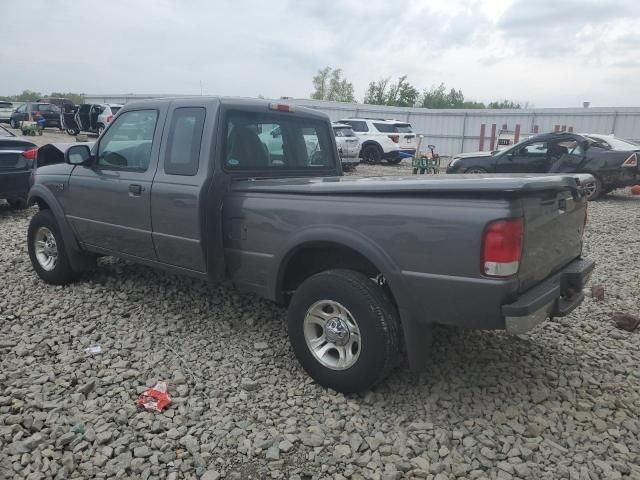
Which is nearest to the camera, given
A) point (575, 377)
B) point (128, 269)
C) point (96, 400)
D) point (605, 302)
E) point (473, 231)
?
point (473, 231)

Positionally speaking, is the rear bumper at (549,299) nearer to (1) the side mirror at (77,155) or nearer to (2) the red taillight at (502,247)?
(2) the red taillight at (502,247)

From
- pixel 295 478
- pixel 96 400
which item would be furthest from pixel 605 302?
pixel 96 400

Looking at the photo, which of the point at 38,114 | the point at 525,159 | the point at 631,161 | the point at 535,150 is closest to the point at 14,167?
the point at 525,159

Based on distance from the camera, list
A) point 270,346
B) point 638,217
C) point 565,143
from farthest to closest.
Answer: point 565,143 < point 638,217 < point 270,346

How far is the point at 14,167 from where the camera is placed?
773 centimetres

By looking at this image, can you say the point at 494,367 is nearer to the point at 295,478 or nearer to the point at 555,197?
the point at 555,197

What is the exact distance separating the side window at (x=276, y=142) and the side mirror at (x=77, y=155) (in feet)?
5.14

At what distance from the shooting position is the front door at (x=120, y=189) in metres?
4.05

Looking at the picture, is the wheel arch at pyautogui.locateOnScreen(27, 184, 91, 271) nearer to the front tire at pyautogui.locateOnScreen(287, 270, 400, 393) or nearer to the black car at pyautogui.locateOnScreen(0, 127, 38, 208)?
the front tire at pyautogui.locateOnScreen(287, 270, 400, 393)

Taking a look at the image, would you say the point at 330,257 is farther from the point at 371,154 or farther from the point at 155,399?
the point at 371,154

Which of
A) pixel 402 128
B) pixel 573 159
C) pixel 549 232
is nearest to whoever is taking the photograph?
pixel 549 232

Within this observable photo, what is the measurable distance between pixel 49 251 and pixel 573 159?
33.9ft

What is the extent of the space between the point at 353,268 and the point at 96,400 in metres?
1.81

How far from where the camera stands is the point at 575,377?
3.39 metres
